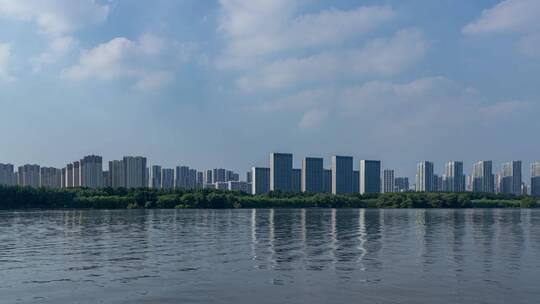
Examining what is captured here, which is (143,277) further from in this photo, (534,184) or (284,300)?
(534,184)

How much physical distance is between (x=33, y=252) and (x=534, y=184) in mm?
195325

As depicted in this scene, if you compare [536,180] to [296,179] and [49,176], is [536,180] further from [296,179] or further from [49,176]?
[49,176]

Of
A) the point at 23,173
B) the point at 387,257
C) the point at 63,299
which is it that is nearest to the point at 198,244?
the point at 387,257

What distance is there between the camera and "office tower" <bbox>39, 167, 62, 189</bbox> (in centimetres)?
17125

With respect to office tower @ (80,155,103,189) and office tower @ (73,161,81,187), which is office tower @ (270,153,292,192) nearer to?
office tower @ (80,155,103,189)

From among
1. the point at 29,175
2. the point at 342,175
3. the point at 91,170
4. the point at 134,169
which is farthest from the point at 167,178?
the point at 342,175

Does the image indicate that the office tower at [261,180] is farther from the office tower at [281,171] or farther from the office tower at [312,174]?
the office tower at [312,174]

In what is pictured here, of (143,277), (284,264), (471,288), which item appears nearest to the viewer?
(471,288)

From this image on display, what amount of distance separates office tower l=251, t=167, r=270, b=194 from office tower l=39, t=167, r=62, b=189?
2262 inches

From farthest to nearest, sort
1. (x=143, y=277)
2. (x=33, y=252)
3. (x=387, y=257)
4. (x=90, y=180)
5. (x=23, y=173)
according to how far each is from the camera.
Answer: (x=23, y=173), (x=90, y=180), (x=33, y=252), (x=387, y=257), (x=143, y=277)

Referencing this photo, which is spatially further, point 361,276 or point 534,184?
point 534,184

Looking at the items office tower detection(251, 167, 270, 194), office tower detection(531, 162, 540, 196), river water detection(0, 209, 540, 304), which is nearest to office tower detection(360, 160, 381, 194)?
office tower detection(251, 167, 270, 194)

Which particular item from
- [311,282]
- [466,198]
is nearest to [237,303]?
[311,282]

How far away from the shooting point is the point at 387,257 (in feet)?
84.5
